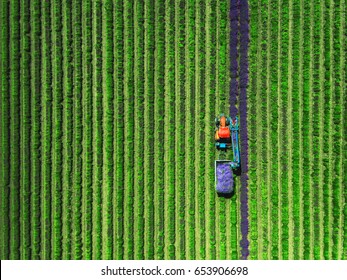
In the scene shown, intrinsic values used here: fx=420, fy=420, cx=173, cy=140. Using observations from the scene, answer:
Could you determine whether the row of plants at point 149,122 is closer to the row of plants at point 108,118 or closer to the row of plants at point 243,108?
the row of plants at point 108,118

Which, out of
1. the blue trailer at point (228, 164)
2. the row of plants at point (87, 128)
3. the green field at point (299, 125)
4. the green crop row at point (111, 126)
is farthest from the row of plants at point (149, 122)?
the green field at point (299, 125)

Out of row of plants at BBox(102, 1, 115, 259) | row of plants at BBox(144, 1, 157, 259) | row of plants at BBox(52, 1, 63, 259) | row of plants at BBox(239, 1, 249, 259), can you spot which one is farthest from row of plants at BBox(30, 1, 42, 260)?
row of plants at BBox(239, 1, 249, 259)

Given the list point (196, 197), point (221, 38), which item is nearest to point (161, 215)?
point (196, 197)

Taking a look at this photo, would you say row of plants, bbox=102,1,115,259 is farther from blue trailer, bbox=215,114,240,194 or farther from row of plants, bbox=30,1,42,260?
blue trailer, bbox=215,114,240,194

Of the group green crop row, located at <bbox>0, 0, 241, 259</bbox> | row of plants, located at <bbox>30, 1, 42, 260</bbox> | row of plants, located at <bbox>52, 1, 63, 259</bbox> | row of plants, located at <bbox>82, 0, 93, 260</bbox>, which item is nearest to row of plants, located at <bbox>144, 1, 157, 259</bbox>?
green crop row, located at <bbox>0, 0, 241, 259</bbox>

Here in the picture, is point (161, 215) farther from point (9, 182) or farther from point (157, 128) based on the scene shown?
point (9, 182)

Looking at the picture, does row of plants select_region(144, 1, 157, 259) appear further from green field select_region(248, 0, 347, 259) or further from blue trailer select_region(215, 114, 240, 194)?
green field select_region(248, 0, 347, 259)

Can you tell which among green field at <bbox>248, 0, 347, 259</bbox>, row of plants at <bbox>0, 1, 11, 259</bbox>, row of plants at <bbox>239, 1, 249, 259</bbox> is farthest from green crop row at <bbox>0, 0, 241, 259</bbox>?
green field at <bbox>248, 0, 347, 259</bbox>

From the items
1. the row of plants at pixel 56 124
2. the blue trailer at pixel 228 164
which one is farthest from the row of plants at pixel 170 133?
the row of plants at pixel 56 124

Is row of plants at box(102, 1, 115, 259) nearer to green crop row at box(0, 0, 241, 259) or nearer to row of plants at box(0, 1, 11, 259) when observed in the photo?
green crop row at box(0, 0, 241, 259)
